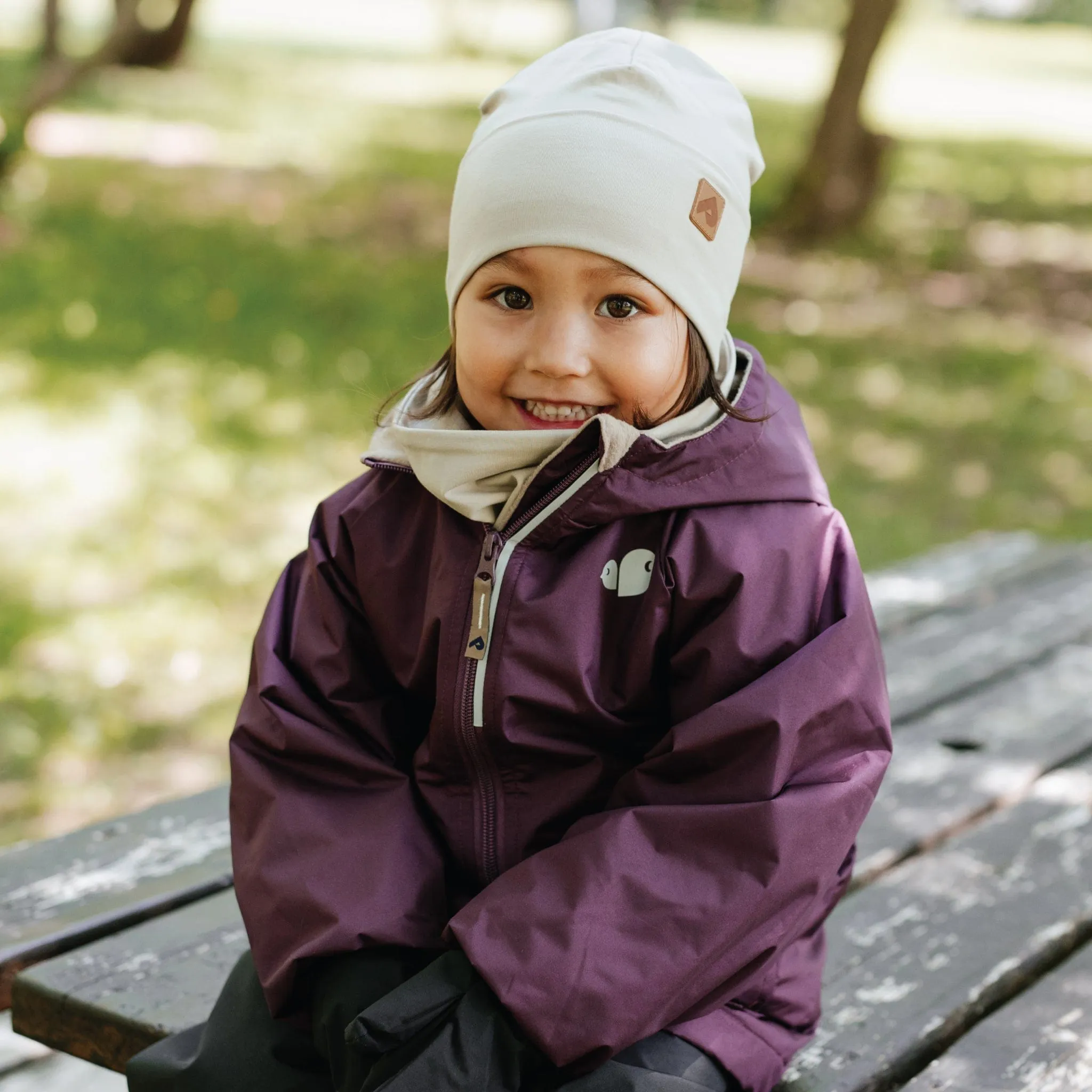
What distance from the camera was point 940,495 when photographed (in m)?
6.18

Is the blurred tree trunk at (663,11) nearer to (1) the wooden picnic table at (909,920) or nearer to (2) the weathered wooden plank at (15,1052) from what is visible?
(1) the wooden picnic table at (909,920)

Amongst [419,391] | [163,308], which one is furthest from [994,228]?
[419,391]

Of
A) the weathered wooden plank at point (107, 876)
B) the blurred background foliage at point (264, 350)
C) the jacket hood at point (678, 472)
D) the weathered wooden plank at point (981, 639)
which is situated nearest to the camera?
the jacket hood at point (678, 472)

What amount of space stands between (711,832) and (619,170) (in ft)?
2.40

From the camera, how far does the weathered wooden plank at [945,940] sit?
194 cm

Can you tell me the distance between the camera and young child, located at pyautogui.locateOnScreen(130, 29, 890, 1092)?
168cm

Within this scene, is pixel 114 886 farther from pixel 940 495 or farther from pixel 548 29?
pixel 548 29

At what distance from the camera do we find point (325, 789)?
1895 mm

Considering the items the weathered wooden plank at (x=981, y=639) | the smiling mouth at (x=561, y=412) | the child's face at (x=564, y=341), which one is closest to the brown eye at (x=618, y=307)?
the child's face at (x=564, y=341)

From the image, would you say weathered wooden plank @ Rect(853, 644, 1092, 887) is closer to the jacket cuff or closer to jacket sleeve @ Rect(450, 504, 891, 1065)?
the jacket cuff

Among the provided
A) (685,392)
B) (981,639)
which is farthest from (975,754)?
(685,392)

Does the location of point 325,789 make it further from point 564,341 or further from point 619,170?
point 619,170

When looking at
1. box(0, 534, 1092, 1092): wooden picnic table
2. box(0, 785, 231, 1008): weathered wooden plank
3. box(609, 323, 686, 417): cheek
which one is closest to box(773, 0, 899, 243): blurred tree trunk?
box(0, 534, 1092, 1092): wooden picnic table

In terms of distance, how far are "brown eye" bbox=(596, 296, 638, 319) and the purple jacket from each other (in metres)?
0.16
